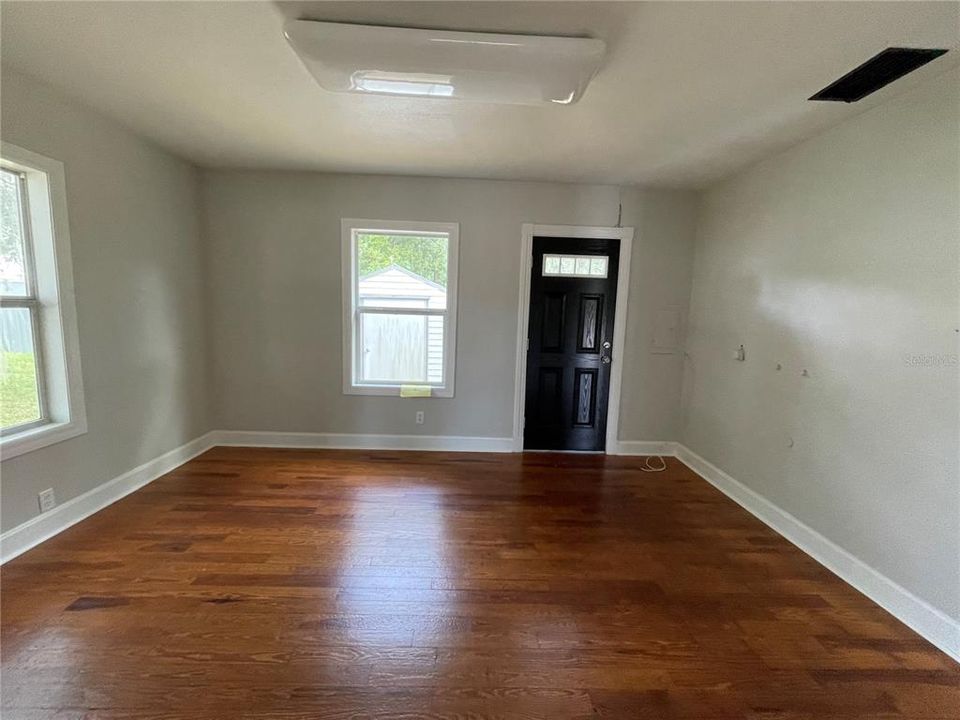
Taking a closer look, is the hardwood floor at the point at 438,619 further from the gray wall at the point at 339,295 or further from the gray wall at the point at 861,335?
the gray wall at the point at 339,295

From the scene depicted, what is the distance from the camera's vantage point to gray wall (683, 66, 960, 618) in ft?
5.93

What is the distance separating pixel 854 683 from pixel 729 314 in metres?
2.43

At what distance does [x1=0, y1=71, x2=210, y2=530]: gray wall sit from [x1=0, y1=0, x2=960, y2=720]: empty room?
0.02 m

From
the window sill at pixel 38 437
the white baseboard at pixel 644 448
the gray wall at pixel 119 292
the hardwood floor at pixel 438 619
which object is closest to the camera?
the hardwood floor at pixel 438 619

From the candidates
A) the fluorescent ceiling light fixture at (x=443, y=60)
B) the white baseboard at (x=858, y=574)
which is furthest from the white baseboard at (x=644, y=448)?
the fluorescent ceiling light fixture at (x=443, y=60)

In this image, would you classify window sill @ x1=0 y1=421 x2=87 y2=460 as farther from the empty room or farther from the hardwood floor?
the hardwood floor

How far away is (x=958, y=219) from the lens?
1747mm

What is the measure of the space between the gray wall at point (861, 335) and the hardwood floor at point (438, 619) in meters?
0.37

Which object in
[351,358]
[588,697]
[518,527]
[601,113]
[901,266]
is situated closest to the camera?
[588,697]

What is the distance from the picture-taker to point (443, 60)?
1694 millimetres

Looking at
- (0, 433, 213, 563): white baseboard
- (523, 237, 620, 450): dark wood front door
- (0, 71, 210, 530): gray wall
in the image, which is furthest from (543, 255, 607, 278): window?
(0, 433, 213, 563): white baseboard

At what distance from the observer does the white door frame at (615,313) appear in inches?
149

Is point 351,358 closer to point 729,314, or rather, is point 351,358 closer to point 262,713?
point 262,713

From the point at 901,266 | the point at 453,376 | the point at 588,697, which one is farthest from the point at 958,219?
the point at 453,376
